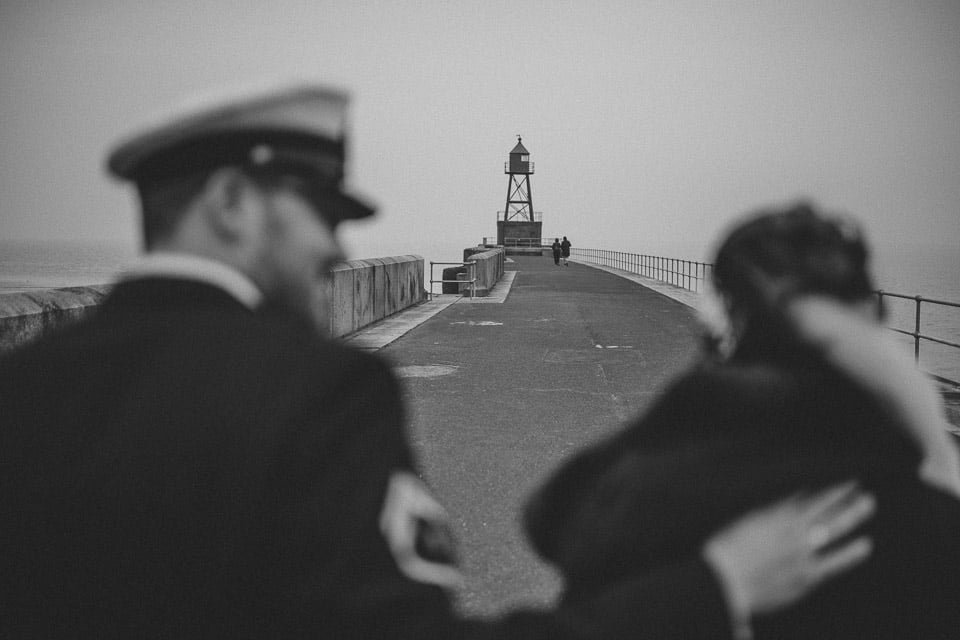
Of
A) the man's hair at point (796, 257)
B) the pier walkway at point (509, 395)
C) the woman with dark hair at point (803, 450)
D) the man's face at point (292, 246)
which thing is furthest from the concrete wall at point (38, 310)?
the man's hair at point (796, 257)

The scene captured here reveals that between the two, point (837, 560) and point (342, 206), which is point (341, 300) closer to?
point (342, 206)

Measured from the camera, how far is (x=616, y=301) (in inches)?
812

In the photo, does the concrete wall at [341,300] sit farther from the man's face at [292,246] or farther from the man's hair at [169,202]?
the man's face at [292,246]

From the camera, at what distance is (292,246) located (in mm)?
1252

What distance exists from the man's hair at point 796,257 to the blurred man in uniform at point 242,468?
1.15 ft

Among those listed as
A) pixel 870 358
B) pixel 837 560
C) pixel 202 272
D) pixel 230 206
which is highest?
pixel 230 206

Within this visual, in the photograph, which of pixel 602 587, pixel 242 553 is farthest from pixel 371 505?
pixel 602 587

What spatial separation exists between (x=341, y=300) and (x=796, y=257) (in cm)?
1122

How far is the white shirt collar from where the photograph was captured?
1.21 meters

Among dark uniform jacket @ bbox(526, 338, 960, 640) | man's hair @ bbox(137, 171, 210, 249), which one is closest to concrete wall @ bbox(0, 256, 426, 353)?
man's hair @ bbox(137, 171, 210, 249)

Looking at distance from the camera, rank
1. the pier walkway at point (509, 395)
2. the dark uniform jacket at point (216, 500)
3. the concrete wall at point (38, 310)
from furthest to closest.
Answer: the concrete wall at point (38, 310) < the pier walkway at point (509, 395) < the dark uniform jacket at point (216, 500)

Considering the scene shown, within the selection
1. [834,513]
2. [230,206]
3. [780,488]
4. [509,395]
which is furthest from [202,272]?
[509,395]

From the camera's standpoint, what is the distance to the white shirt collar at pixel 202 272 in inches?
47.6

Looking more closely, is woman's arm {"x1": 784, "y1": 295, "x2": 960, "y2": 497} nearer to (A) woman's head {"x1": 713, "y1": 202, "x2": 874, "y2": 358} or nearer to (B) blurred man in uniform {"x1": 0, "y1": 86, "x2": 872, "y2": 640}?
(A) woman's head {"x1": 713, "y1": 202, "x2": 874, "y2": 358}
